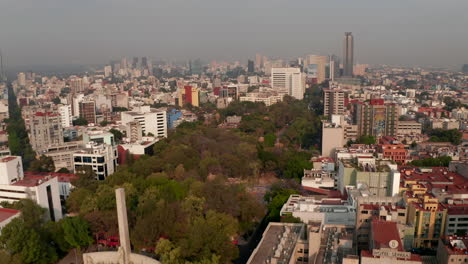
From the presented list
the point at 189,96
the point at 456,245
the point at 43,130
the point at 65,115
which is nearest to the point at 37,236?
the point at 456,245

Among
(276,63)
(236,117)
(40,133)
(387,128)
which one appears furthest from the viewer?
(276,63)

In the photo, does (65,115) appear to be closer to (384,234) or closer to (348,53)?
(384,234)

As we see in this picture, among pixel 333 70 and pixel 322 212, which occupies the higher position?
pixel 333 70

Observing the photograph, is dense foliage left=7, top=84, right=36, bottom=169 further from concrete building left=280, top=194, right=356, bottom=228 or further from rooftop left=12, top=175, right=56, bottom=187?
concrete building left=280, top=194, right=356, bottom=228

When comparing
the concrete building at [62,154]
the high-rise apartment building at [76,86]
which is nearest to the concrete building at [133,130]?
the concrete building at [62,154]

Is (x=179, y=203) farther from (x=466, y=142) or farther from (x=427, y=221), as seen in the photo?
(x=466, y=142)

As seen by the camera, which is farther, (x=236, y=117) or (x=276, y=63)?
(x=276, y=63)

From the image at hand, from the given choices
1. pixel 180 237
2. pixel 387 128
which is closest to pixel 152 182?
pixel 180 237
